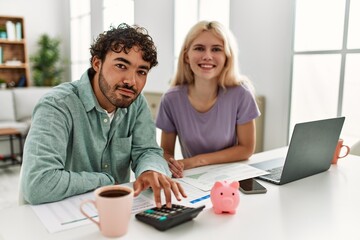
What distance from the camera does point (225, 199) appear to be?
2.98ft

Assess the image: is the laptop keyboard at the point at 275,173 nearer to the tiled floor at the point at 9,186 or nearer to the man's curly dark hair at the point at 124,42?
the man's curly dark hair at the point at 124,42

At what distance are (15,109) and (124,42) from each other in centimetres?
432

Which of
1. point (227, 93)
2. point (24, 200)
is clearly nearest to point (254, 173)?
point (227, 93)

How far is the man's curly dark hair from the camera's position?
1.17 meters

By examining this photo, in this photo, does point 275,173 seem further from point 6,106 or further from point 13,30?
point 13,30

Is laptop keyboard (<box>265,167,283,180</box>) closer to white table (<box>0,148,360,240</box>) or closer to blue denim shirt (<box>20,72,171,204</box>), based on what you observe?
white table (<box>0,148,360,240</box>)

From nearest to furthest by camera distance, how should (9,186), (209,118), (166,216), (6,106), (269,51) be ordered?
(166,216)
(209,118)
(269,51)
(9,186)
(6,106)

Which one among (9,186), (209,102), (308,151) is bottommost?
(9,186)

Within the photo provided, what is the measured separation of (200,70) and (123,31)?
0.54 m

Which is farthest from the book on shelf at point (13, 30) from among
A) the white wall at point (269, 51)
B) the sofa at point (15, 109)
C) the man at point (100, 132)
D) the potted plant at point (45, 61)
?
the man at point (100, 132)

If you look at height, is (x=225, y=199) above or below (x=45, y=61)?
below

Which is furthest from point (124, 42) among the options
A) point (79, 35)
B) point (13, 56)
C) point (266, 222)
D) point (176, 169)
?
point (13, 56)

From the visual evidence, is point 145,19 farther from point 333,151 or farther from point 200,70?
point 333,151

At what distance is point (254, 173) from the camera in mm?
1286
